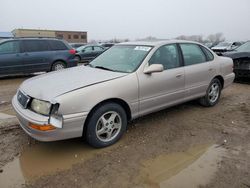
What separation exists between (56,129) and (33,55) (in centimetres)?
722

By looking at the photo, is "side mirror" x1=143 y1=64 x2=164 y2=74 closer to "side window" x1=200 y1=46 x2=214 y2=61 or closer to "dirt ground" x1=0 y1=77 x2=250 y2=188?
"dirt ground" x1=0 y1=77 x2=250 y2=188

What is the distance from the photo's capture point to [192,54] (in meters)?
4.85

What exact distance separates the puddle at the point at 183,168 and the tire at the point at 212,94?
6.21 feet

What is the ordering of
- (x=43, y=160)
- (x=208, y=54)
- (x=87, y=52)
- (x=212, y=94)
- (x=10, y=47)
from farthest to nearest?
(x=87, y=52), (x=10, y=47), (x=212, y=94), (x=208, y=54), (x=43, y=160)

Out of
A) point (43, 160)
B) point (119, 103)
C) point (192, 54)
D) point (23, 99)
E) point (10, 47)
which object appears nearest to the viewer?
point (43, 160)

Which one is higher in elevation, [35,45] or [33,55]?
[35,45]

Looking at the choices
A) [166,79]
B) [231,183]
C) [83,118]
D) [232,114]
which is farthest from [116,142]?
[232,114]

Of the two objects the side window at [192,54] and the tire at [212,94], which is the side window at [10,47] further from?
the tire at [212,94]

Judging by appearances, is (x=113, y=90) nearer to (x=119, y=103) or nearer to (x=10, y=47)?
(x=119, y=103)

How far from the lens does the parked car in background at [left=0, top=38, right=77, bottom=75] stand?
891 cm

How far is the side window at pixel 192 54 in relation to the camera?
4648mm

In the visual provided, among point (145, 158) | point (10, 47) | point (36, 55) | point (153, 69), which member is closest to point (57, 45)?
point (36, 55)

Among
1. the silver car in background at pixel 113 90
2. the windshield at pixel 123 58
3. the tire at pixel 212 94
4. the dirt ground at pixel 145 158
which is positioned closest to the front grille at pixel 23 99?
the silver car in background at pixel 113 90

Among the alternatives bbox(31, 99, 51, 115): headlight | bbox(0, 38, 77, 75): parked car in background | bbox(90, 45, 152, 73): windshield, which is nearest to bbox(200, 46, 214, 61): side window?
bbox(90, 45, 152, 73): windshield
